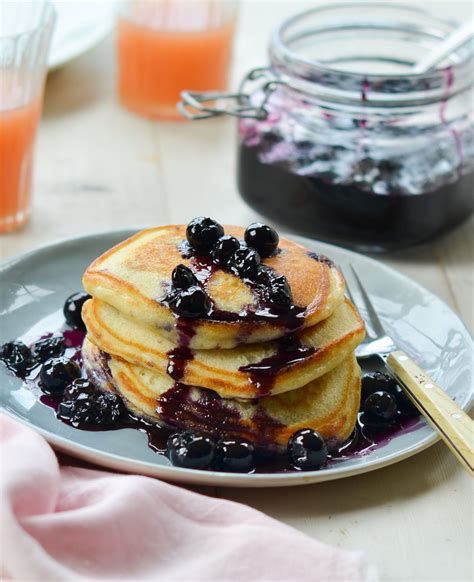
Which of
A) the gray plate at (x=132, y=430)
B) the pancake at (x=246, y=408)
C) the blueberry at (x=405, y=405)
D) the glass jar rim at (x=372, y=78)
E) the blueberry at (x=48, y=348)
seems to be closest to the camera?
the gray plate at (x=132, y=430)

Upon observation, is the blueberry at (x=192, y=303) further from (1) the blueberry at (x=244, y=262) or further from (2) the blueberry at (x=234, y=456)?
(2) the blueberry at (x=234, y=456)

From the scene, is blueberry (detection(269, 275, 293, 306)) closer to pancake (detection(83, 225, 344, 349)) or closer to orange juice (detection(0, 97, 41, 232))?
pancake (detection(83, 225, 344, 349))

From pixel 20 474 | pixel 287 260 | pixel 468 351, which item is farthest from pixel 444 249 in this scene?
pixel 20 474

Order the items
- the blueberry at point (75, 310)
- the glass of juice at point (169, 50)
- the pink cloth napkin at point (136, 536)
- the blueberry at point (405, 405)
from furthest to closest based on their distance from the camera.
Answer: the glass of juice at point (169, 50) → the blueberry at point (75, 310) → the blueberry at point (405, 405) → the pink cloth napkin at point (136, 536)

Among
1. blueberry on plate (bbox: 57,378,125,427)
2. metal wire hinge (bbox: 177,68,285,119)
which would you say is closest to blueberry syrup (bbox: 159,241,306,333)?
blueberry on plate (bbox: 57,378,125,427)

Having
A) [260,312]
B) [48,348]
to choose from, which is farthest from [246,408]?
[48,348]

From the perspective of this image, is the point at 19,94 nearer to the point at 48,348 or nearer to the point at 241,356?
the point at 48,348

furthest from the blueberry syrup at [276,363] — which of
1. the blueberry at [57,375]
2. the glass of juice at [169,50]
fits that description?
the glass of juice at [169,50]
